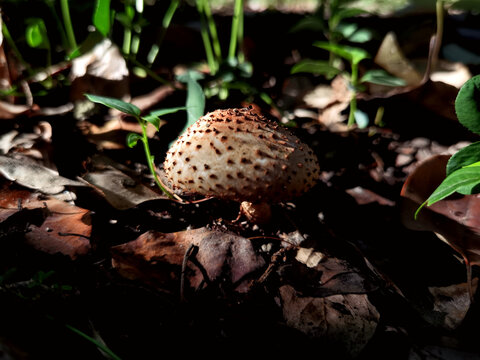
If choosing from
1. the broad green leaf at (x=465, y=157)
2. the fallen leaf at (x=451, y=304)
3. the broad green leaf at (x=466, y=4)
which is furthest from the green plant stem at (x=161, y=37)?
the fallen leaf at (x=451, y=304)

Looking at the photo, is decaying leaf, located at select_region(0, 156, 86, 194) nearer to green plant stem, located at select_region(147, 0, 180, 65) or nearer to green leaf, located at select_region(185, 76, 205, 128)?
green leaf, located at select_region(185, 76, 205, 128)

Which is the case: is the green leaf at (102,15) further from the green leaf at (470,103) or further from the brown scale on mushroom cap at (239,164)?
the green leaf at (470,103)

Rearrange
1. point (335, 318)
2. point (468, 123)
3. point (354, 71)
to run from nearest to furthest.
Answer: point (335, 318) < point (468, 123) < point (354, 71)

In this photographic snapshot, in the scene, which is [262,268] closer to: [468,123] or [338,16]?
[468,123]

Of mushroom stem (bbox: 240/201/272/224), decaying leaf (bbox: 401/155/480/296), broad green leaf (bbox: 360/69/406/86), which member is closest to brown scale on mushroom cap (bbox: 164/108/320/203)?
mushroom stem (bbox: 240/201/272/224)

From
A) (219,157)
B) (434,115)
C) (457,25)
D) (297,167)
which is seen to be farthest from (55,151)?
(457,25)

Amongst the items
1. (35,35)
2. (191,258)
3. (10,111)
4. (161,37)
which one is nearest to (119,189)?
(191,258)
